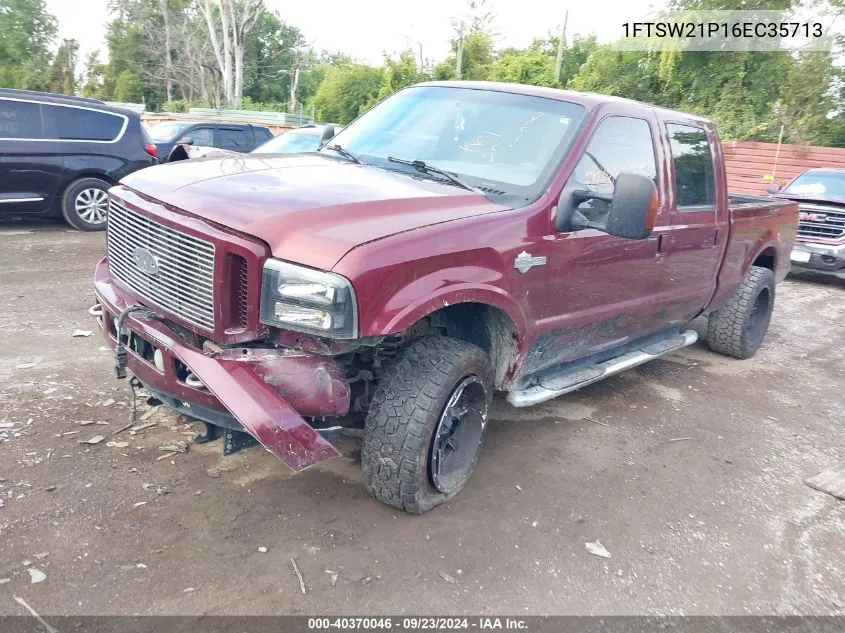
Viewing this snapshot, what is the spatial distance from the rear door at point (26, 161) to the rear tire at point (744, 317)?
26.8 feet

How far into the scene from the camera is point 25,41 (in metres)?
48.8

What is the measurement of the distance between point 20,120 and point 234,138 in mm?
5651

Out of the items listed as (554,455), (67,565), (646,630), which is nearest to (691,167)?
(554,455)

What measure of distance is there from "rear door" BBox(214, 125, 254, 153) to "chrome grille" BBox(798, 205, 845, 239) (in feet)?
33.9

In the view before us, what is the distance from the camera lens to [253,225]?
108 inches

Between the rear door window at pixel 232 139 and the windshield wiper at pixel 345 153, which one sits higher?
the rear door window at pixel 232 139

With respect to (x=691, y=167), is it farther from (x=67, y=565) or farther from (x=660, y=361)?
(x=67, y=565)

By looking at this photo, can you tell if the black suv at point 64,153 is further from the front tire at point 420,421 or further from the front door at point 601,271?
the front tire at point 420,421

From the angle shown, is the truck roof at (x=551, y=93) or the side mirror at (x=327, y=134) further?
the side mirror at (x=327, y=134)

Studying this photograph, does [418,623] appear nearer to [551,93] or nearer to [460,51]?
[551,93]

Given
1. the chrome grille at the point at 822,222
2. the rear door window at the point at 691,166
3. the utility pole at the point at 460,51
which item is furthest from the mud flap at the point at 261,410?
the utility pole at the point at 460,51

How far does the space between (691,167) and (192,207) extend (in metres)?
3.45

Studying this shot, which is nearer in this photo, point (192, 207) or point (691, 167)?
point (192, 207)

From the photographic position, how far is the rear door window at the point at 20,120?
345 inches
